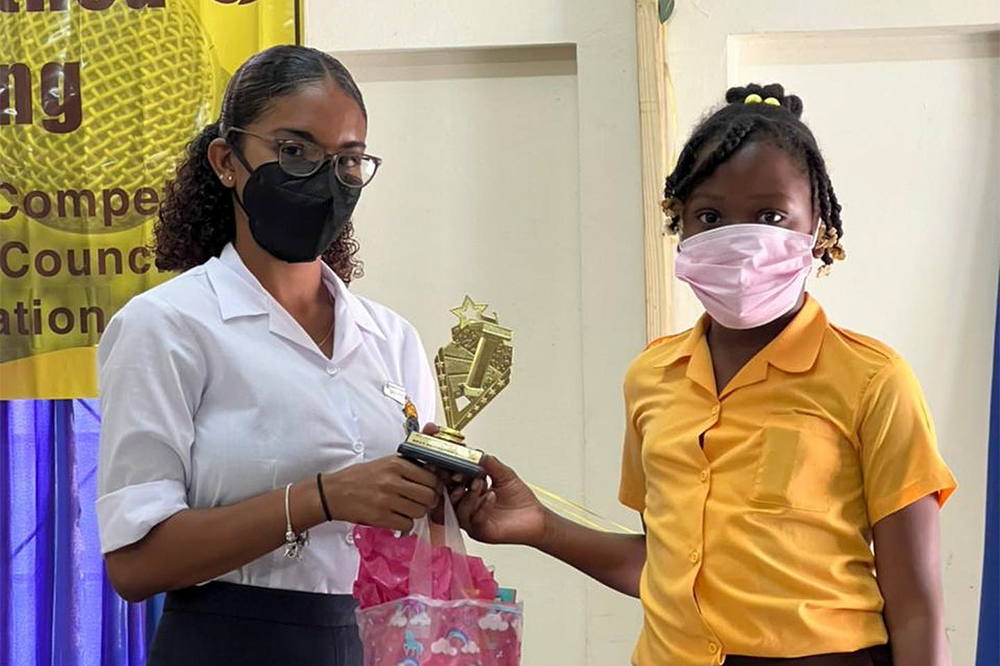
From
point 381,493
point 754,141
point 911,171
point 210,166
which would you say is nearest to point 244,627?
point 381,493

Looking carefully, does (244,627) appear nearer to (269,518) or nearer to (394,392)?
(269,518)

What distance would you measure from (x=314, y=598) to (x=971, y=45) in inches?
102

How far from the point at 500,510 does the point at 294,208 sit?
20.2 inches

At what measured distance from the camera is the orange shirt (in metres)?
1.45

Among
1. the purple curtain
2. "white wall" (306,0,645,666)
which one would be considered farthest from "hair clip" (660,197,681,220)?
the purple curtain

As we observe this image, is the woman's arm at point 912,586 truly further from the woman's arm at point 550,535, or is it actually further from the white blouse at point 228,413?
the white blouse at point 228,413

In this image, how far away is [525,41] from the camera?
11.0ft

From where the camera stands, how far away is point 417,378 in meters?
1.83

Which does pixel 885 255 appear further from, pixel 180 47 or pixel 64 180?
pixel 64 180

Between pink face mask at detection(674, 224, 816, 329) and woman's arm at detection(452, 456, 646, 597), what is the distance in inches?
14.8

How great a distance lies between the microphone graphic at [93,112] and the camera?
10.8ft

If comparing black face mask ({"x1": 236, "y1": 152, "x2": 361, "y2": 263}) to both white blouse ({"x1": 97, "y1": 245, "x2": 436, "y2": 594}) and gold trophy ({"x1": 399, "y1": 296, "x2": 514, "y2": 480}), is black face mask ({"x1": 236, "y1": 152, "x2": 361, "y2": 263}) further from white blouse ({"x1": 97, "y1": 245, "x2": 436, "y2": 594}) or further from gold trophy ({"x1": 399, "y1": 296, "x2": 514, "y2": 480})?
gold trophy ({"x1": 399, "y1": 296, "x2": 514, "y2": 480})

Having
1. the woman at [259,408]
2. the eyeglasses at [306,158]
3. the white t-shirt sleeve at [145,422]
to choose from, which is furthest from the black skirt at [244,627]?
the eyeglasses at [306,158]

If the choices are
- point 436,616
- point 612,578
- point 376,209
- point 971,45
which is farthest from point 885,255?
point 436,616
